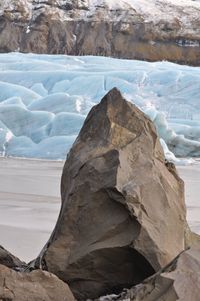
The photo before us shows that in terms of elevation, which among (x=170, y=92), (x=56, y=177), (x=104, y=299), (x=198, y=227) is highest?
(x=104, y=299)

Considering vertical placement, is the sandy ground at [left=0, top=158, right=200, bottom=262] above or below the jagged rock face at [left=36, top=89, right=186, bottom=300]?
below

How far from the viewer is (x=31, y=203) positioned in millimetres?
6957

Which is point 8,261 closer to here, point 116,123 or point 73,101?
point 116,123

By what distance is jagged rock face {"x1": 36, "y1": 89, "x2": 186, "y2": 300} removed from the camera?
3.10 meters

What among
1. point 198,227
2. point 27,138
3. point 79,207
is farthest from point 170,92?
point 79,207

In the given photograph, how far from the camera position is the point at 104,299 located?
9.84 ft

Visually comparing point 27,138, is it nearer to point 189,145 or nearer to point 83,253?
point 189,145

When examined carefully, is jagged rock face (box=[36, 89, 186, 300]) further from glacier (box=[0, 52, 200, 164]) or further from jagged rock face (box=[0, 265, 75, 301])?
glacier (box=[0, 52, 200, 164])

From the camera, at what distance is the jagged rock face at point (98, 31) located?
1842 inches

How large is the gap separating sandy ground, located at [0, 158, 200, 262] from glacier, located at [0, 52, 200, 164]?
2.52 meters

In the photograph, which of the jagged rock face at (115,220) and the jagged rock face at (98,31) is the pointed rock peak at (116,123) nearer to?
the jagged rock face at (115,220)

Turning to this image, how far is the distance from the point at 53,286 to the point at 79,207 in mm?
657

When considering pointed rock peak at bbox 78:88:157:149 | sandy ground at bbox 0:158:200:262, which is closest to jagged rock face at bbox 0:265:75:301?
pointed rock peak at bbox 78:88:157:149

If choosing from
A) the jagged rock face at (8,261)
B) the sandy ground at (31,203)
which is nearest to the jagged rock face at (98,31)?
the sandy ground at (31,203)
